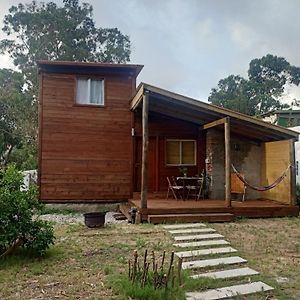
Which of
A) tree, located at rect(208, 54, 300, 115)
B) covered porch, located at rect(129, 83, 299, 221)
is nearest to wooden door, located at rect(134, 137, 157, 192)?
covered porch, located at rect(129, 83, 299, 221)

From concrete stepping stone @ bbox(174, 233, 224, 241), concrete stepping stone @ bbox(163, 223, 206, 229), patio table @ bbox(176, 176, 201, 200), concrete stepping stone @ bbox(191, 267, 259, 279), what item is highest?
patio table @ bbox(176, 176, 201, 200)

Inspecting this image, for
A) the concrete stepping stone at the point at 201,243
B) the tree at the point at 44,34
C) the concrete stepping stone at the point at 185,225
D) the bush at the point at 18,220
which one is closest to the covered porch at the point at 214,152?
the concrete stepping stone at the point at 185,225

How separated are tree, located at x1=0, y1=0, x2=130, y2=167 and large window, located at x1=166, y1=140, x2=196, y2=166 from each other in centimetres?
1117

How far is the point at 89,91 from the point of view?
10086mm

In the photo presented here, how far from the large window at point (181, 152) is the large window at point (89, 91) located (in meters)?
2.73

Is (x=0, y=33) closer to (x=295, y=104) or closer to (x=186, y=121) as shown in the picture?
(x=186, y=121)

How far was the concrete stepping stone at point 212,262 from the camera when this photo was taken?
457 cm

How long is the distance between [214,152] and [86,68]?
4643mm

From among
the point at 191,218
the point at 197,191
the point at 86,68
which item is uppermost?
the point at 86,68

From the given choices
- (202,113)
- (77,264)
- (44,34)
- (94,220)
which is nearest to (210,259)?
(77,264)

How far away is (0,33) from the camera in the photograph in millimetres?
22359

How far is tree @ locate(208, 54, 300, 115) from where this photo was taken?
30.2m

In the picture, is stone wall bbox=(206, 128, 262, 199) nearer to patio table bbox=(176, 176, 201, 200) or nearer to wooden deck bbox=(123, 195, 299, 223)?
patio table bbox=(176, 176, 201, 200)

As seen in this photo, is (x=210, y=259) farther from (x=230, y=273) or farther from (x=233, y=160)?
(x=233, y=160)
